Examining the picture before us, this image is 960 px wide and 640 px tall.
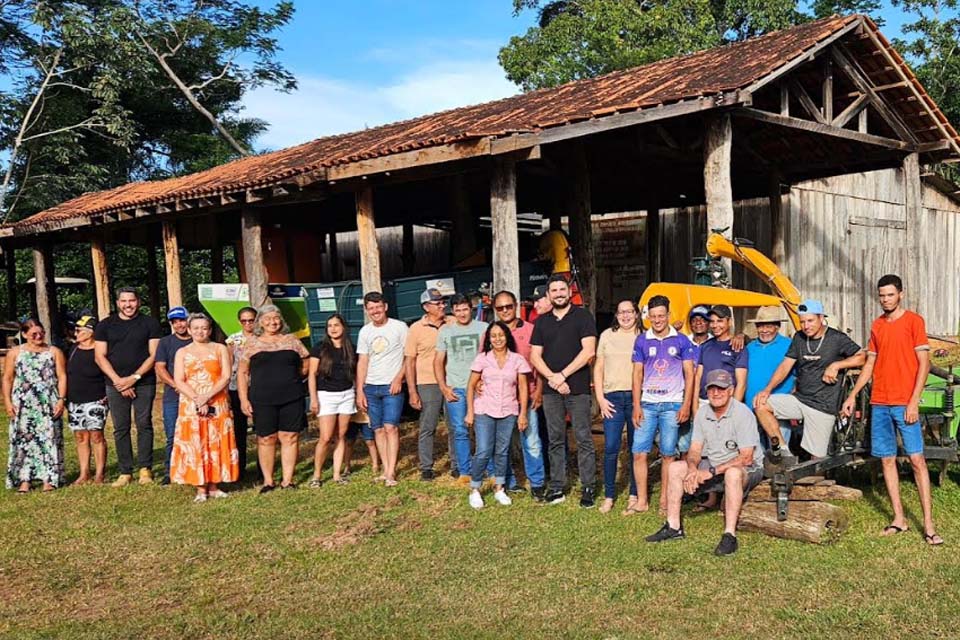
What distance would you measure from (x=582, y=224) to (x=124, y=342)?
20.2 ft

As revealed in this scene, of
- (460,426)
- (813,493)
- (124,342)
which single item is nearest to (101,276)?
(124,342)

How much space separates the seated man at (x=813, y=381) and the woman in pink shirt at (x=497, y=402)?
5.68 ft

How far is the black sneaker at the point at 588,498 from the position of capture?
611cm

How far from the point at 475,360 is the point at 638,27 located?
1954cm

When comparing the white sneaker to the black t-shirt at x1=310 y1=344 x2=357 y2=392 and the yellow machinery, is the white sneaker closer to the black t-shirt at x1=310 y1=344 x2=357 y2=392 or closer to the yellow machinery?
the black t-shirt at x1=310 y1=344 x2=357 y2=392

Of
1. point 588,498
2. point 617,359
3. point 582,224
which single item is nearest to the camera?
point 617,359

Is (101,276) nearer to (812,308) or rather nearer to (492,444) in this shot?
(492,444)

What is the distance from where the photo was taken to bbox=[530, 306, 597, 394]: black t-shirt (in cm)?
604

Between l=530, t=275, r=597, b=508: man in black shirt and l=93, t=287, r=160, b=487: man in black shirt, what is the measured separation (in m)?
3.48

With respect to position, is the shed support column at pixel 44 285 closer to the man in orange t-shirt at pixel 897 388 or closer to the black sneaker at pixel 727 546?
the black sneaker at pixel 727 546

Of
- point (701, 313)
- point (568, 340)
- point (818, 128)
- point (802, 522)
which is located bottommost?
point (802, 522)

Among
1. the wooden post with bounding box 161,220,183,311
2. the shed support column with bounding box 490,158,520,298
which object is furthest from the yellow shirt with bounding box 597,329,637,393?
the wooden post with bounding box 161,220,183,311

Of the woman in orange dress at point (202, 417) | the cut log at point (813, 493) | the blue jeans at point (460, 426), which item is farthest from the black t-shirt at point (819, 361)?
the woman in orange dress at point (202, 417)

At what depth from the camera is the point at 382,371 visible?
22.7 feet
